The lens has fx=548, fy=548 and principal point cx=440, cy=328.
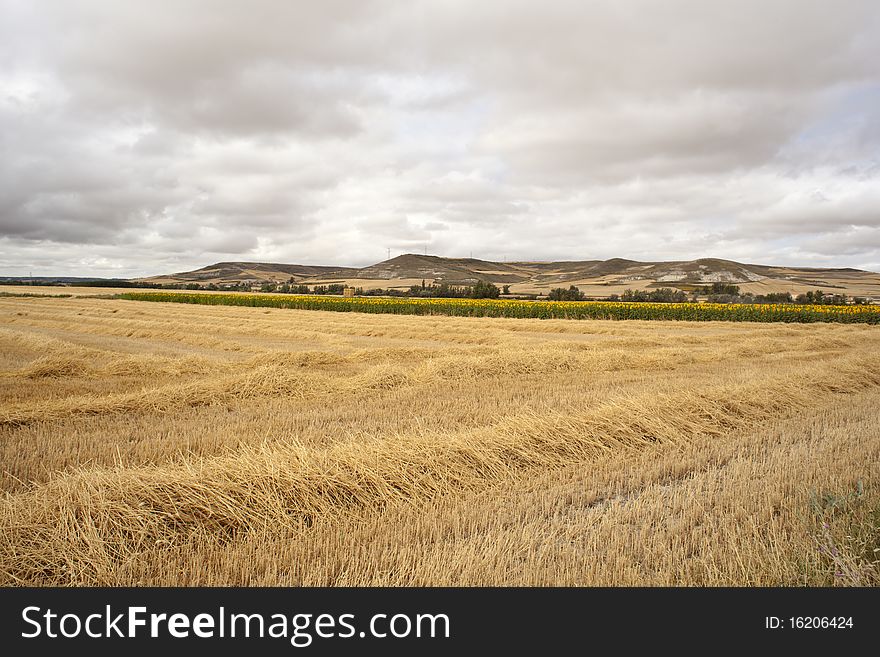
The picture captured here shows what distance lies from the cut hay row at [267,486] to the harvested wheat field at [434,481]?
3 centimetres

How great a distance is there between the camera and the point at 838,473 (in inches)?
254

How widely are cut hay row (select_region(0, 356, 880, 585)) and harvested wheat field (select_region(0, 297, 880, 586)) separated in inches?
1.0

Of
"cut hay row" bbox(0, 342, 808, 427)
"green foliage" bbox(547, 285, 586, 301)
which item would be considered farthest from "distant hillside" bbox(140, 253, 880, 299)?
"cut hay row" bbox(0, 342, 808, 427)

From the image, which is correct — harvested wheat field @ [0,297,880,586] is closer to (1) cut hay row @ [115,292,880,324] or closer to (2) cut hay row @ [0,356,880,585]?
(2) cut hay row @ [0,356,880,585]

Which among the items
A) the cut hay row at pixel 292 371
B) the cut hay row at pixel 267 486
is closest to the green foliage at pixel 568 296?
the cut hay row at pixel 292 371

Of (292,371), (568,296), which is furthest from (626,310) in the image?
(292,371)

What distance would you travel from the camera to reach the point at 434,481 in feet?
19.9

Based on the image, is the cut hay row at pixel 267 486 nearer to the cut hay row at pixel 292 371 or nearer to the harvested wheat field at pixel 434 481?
the harvested wheat field at pixel 434 481

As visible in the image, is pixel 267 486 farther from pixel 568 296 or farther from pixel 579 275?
pixel 579 275

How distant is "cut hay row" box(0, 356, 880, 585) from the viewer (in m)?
4.43
